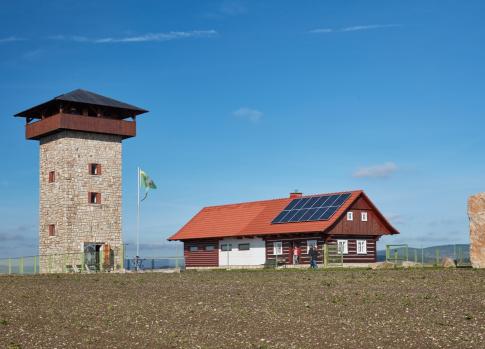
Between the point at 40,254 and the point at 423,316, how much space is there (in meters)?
45.4

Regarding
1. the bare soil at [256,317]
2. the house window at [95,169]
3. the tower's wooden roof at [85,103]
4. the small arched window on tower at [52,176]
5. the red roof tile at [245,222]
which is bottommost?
the bare soil at [256,317]

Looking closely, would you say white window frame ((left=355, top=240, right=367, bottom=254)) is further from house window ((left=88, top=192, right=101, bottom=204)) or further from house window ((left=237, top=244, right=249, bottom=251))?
house window ((left=88, top=192, right=101, bottom=204))

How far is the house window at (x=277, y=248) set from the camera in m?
55.7

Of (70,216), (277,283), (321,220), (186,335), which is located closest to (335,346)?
(186,335)

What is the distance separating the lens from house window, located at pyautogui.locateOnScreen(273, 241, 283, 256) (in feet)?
183

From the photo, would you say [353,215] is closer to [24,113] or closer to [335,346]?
[24,113]

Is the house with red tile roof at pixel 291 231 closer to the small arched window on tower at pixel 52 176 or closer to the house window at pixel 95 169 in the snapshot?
the house window at pixel 95 169

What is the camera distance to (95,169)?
186 feet

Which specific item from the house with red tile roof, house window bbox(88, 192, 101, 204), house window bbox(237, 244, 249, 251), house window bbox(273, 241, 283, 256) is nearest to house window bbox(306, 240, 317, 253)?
the house with red tile roof

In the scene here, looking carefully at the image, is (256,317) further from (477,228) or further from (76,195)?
(76,195)

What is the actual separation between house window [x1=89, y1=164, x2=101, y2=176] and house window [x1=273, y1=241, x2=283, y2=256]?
592 inches

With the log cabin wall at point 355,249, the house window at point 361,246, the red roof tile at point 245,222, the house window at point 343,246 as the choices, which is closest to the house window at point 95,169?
the red roof tile at point 245,222

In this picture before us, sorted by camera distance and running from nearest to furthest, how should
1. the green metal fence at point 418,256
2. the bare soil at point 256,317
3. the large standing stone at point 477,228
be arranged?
the bare soil at point 256,317, the large standing stone at point 477,228, the green metal fence at point 418,256

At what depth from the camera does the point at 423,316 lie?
17375 mm
